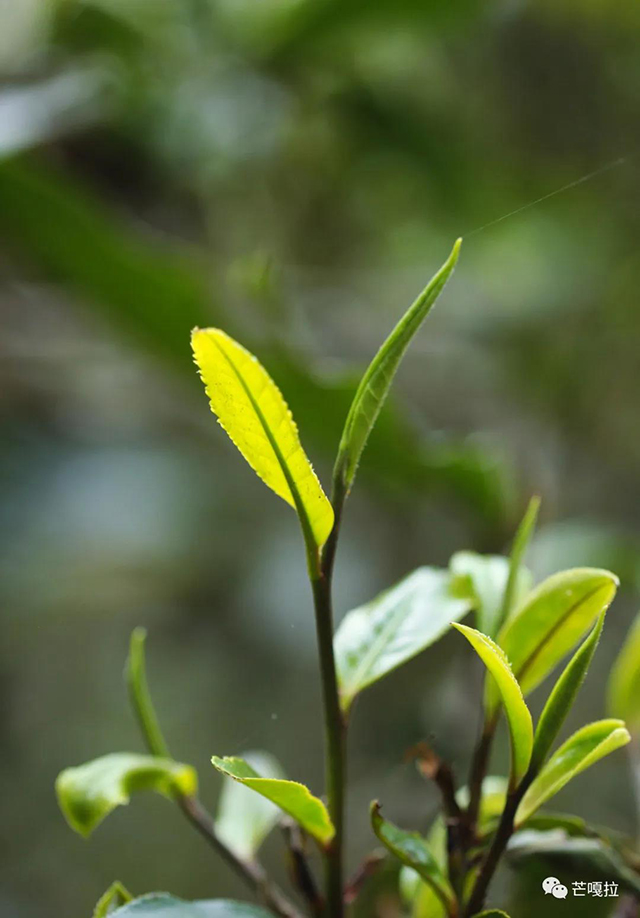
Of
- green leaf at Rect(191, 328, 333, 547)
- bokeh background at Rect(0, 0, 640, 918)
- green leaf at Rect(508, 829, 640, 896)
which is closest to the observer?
green leaf at Rect(191, 328, 333, 547)

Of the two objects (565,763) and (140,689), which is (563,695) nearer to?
(565,763)

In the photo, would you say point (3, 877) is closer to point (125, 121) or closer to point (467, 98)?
point (125, 121)

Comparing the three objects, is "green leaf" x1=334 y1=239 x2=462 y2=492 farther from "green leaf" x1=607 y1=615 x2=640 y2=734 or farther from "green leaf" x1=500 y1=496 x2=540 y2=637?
"green leaf" x1=607 y1=615 x2=640 y2=734

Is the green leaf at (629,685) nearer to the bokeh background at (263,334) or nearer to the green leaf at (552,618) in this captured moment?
the green leaf at (552,618)

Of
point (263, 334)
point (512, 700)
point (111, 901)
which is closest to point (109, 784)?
point (111, 901)

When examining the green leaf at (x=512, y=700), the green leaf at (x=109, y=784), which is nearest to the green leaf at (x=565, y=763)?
the green leaf at (x=512, y=700)

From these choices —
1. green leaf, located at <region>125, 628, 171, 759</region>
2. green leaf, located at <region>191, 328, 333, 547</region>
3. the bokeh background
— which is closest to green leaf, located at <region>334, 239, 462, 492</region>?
green leaf, located at <region>191, 328, 333, 547</region>

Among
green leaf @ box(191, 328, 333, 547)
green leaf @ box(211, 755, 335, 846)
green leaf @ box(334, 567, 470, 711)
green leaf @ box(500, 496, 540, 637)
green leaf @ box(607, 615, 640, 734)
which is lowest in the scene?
green leaf @ box(607, 615, 640, 734)
